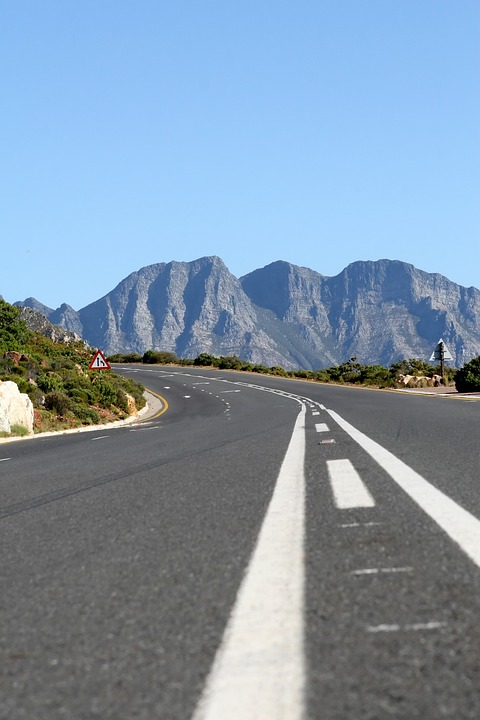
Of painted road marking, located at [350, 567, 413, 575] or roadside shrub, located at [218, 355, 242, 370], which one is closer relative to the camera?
painted road marking, located at [350, 567, 413, 575]

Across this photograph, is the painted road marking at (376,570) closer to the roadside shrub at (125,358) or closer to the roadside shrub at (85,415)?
the roadside shrub at (85,415)

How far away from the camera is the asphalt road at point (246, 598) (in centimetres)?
210

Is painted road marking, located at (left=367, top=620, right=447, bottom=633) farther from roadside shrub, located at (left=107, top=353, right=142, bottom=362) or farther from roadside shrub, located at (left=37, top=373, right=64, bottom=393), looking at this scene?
roadside shrub, located at (left=107, top=353, right=142, bottom=362)

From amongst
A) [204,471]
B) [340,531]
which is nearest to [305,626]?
[340,531]

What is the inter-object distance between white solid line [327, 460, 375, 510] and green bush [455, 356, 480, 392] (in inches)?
1302

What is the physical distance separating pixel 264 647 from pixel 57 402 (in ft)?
80.6

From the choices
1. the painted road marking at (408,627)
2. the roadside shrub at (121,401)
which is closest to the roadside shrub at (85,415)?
the roadside shrub at (121,401)

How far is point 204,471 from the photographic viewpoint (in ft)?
26.2

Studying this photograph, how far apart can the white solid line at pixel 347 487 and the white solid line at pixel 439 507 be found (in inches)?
12.7

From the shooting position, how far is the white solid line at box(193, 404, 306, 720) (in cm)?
199

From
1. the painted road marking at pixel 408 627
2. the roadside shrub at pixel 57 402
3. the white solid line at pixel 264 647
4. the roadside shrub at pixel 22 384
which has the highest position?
the roadside shrub at pixel 22 384

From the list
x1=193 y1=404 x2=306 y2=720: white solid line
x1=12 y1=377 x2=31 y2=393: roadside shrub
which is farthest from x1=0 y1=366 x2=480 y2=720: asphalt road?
x1=12 y1=377 x2=31 y2=393: roadside shrub

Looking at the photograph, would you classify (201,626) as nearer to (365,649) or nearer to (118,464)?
(365,649)

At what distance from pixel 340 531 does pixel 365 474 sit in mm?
2690
